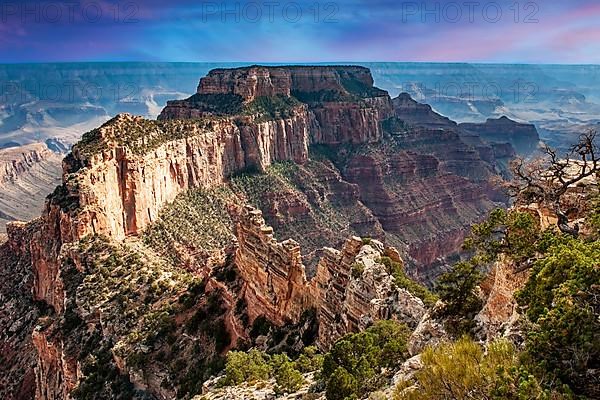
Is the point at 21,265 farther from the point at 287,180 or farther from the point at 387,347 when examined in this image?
the point at 387,347

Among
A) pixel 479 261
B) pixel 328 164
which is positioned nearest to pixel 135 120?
pixel 328 164

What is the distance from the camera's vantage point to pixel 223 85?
381 feet

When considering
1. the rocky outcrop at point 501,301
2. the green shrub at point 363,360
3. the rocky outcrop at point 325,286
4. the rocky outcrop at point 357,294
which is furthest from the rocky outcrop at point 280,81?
the rocky outcrop at point 501,301

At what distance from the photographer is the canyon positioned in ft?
124

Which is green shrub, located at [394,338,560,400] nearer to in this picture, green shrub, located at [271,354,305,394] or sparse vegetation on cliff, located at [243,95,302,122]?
green shrub, located at [271,354,305,394]

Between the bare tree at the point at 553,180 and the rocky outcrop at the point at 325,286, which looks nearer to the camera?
the bare tree at the point at 553,180

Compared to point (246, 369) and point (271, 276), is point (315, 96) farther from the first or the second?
point (246, 369)

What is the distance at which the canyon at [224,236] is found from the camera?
3772 cm

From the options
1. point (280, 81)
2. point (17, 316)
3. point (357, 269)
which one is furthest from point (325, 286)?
→ point (280, 81)

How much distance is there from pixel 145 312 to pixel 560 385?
1515 inches

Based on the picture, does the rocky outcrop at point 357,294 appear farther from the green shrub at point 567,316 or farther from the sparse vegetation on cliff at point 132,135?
the sparse vegetation on cliff at point 132,135

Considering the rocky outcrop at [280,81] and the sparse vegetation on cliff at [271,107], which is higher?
the rocky outcrop at [280,81]

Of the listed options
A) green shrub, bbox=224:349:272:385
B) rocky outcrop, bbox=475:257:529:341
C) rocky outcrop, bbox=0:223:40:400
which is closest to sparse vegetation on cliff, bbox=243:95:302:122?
rocky outcrop, bbox=0:223:40:400

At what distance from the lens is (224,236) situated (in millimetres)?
74312
